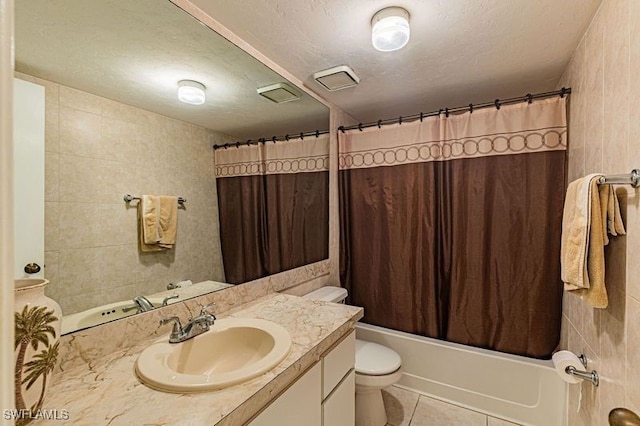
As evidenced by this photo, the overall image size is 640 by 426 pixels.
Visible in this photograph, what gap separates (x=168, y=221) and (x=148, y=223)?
95 millimetres

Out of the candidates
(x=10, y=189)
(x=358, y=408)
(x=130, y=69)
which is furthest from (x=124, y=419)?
(x=358, y=408)

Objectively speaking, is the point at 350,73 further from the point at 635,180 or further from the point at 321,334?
the point at 321,334

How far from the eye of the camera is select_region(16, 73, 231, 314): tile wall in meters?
0.88

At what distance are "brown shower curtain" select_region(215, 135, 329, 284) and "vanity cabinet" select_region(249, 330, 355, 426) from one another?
658 millimetres

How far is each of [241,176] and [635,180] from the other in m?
1.68

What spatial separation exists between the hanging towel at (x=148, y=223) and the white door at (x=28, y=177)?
292mm

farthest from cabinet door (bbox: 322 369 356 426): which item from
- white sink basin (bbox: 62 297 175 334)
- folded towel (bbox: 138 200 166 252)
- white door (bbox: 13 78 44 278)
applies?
white door (bbox: 13 78 44 278)

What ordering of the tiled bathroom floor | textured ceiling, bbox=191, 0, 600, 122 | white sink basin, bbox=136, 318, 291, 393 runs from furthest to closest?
the tiled bathroom floor → textured ceiling, bbox=191, 0, 600, 122 → white sink basin, bbox=136, 318, 291, 393

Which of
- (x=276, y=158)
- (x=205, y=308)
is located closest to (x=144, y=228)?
(x=205, y=308)

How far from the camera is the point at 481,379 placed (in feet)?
6.06

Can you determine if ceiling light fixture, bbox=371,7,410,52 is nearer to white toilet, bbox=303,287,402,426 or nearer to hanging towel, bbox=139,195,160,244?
hanging towel, bbox=139,195,160,244

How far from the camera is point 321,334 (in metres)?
1.08

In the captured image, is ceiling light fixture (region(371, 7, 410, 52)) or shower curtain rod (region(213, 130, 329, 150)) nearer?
ceiling light fixture (region(371, 7, 410, 52))

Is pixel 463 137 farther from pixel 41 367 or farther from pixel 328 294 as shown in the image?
pixel 41 367
